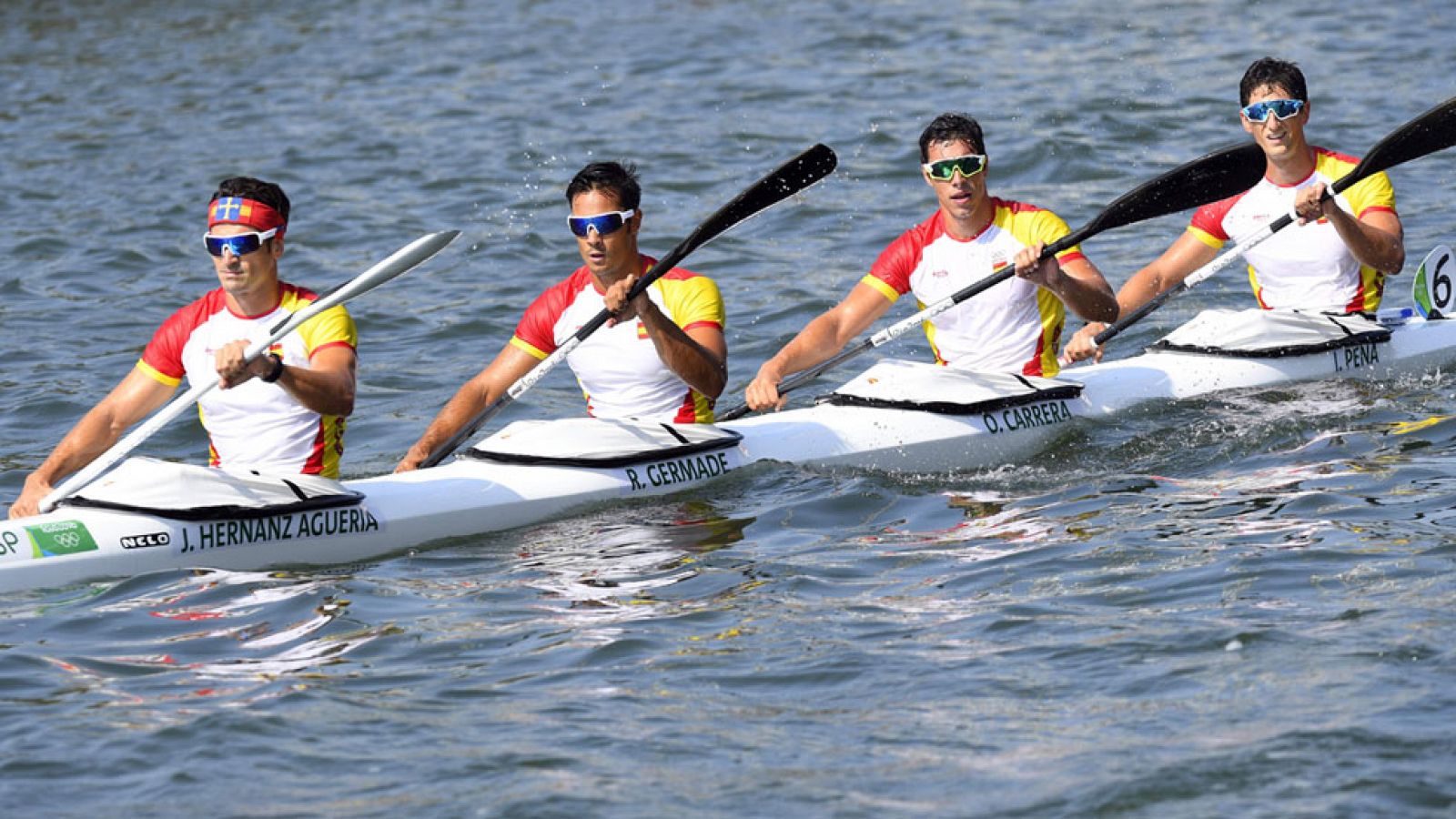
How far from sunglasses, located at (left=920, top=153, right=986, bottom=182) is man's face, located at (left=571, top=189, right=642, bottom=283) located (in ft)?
4.57

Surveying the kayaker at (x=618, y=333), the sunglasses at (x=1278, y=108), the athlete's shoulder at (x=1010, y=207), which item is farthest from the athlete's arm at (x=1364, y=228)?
the kayaker at (x=618, y=333)

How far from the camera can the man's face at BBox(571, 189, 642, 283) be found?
762cm

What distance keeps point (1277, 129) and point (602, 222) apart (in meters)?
3.60

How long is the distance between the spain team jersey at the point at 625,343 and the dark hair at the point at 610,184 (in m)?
0.36

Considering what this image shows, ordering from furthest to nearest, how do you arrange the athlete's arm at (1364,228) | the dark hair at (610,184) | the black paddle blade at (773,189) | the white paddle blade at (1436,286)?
the white paddle blade at (1436,286) < the athlete's arm at (1364,228) < the black paddle blade at (773,189) < the dark hair at (610,184)

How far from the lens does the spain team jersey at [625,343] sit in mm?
7988

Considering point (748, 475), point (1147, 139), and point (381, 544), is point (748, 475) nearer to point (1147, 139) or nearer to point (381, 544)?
point (381, 544)

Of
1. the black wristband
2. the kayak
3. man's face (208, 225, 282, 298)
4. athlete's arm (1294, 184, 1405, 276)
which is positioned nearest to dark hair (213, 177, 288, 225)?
man's face (208, 225, 282, 298)

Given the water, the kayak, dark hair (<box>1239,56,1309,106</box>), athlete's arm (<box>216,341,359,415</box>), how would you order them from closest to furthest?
the water, athlete's arm (<box>216,341,359,415</box>), the kayak, dark hair (<box>1239,56,1309,106</box>)

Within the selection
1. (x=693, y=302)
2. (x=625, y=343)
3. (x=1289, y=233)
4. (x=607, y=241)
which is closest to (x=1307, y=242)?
(x=1289, y=233)

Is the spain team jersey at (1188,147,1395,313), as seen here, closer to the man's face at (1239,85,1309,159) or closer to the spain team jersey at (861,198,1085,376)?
the man's face at (1239,85,1309,159)

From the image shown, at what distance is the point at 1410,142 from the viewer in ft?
30.3

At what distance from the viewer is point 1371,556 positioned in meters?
6.72

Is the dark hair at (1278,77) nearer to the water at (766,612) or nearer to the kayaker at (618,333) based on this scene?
the water at (766,612)
